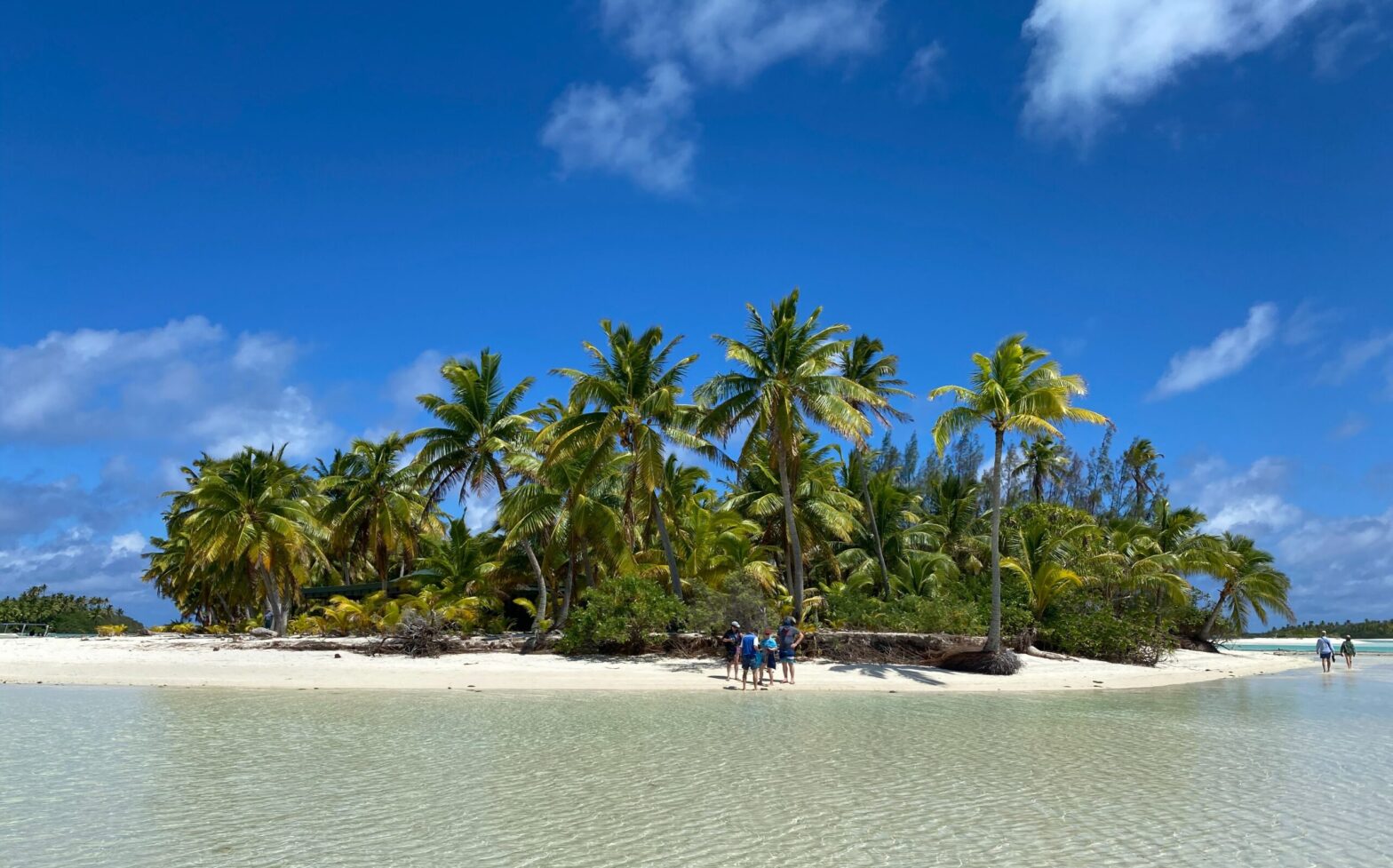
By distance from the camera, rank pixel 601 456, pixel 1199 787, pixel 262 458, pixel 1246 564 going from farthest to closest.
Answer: pixel 1246 564 < pixel 262 458 < pixel 601 456 < pixel 1199 787

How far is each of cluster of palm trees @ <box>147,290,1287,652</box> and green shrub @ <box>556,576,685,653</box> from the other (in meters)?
1.74

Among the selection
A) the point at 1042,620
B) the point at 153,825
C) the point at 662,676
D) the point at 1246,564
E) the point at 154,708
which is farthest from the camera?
the point at 1246,564

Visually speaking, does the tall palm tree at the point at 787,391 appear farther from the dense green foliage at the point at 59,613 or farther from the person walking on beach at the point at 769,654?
the dense green foliage at the point at 59,613

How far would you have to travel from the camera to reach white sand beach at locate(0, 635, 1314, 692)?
68.6ft

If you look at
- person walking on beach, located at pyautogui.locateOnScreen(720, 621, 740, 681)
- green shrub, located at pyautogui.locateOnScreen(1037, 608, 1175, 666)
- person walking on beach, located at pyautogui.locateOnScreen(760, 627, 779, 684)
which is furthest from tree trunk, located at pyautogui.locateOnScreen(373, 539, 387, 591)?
green shrub, located at pyautogui.locateOnScreen(1037, 608, 1175, 666)

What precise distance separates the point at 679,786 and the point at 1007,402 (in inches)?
627

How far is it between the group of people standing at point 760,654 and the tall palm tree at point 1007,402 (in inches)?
218

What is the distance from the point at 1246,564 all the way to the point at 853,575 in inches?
850

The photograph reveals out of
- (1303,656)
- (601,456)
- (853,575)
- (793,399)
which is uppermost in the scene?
(793,399)

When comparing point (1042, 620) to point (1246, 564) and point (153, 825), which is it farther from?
point (153, 825)

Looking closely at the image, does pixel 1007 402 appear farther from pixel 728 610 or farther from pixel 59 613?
pixel 59 613

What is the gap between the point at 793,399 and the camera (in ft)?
82.7

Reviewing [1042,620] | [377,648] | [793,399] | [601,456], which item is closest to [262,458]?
[377,648]

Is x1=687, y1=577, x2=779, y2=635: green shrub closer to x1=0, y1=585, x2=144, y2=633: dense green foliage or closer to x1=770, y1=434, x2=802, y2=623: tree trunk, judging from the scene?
x1=770, y1=434, x2=802, y2=623: tree trunk
